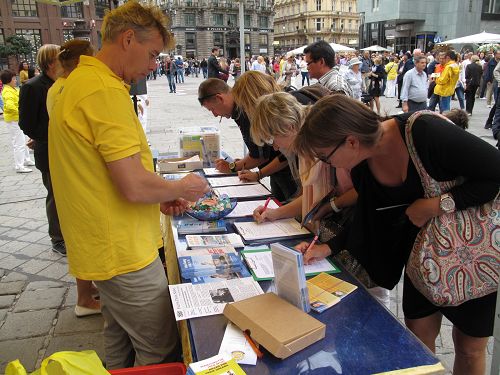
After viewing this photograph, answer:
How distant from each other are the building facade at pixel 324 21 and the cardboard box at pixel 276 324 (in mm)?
74676

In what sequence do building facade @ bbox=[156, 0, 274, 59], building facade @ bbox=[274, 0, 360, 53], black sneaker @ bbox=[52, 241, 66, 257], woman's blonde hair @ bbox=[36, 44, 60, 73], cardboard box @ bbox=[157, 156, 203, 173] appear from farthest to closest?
1. building facade @ bbox=[274, 0, 360, 53]
2. building facade @ bbox=[156, 0, 274, 59]
3. black sneaker @ bbox=[52, 241, 66, 257]
4. cardboard box @ bbox=[157, 156, 203, 173]
5. woman's blonde hair @ bbox=[36, 44, 60, 73]

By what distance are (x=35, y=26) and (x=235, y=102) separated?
40380 millimetres

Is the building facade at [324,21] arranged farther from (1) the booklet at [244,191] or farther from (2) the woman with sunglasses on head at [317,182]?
(2) the woman with sunglasses on head at [317,182]

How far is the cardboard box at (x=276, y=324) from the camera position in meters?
1.20

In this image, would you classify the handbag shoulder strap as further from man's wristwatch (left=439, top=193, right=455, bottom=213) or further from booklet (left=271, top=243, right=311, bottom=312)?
booklet (left=271, top=243, right=311, bottom=312)

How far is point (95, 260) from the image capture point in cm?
146

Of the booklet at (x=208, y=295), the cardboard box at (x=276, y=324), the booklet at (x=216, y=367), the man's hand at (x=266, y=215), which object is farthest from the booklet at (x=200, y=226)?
the booklet at (x=216, y=367)

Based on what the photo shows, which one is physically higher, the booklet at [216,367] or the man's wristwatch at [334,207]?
the man's wristwatch at [334,207]

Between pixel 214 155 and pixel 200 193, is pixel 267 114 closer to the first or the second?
pixel 200 193

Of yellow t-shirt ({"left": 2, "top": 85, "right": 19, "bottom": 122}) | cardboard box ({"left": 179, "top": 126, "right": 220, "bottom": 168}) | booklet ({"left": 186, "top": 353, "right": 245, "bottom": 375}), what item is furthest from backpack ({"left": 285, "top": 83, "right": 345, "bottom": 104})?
yellow t-shirt ({"left": 2, "top": 85, "right": 19, "bottom": 122})

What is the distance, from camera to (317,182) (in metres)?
1.92

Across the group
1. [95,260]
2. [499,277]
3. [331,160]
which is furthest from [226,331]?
[499,277]

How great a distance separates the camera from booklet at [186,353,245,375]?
3.74 feet

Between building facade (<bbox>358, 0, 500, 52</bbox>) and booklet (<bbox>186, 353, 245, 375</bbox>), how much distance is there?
33429 mm
